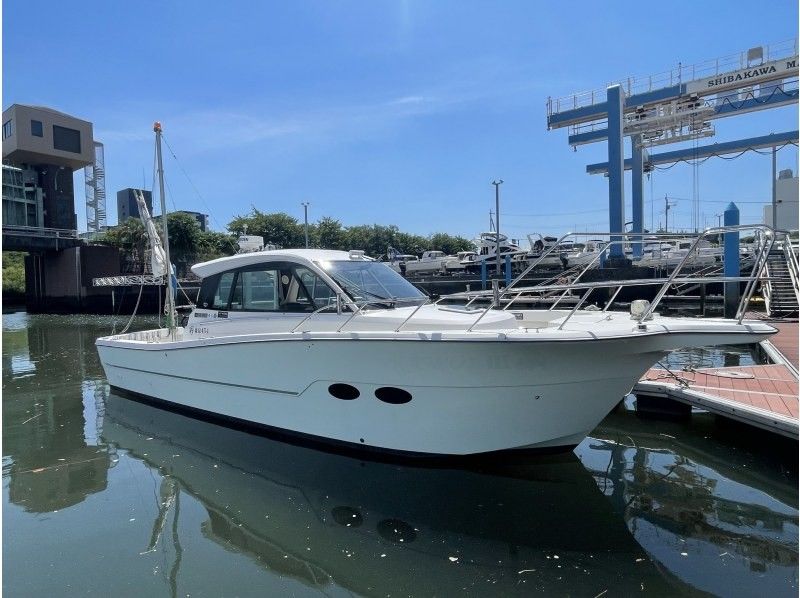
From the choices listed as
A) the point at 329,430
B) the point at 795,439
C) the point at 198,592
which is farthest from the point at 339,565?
the point at 795,439

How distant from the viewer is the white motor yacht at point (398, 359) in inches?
203

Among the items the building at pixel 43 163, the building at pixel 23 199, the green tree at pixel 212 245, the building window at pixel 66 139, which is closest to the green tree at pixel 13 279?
the building at pixel 23 199

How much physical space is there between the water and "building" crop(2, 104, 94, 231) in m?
52.3

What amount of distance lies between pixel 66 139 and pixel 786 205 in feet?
190

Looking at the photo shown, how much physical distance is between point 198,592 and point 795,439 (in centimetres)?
609

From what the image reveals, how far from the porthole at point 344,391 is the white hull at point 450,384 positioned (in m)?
0.05

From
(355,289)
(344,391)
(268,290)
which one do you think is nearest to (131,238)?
(268,290)

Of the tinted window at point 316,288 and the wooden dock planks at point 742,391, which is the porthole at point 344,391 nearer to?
the tinted window at point 316,288

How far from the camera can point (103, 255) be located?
4319 cm

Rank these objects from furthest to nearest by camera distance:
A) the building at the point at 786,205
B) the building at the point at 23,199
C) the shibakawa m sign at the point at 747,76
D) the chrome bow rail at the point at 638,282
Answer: the building at the point at 23,199 < the building at the point at 786,205 < the shibakawa m sign at the point at 747,76 < the chrome bow rail at the point at 638,282

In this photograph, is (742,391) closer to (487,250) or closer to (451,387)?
(451,387)

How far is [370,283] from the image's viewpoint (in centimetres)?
705

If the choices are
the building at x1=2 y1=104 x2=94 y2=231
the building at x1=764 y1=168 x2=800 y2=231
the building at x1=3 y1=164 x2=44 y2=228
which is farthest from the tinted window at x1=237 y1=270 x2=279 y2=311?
the building at x1=3 y1=164 x2=44 y2=228

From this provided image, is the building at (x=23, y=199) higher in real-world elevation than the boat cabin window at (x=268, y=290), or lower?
higher
